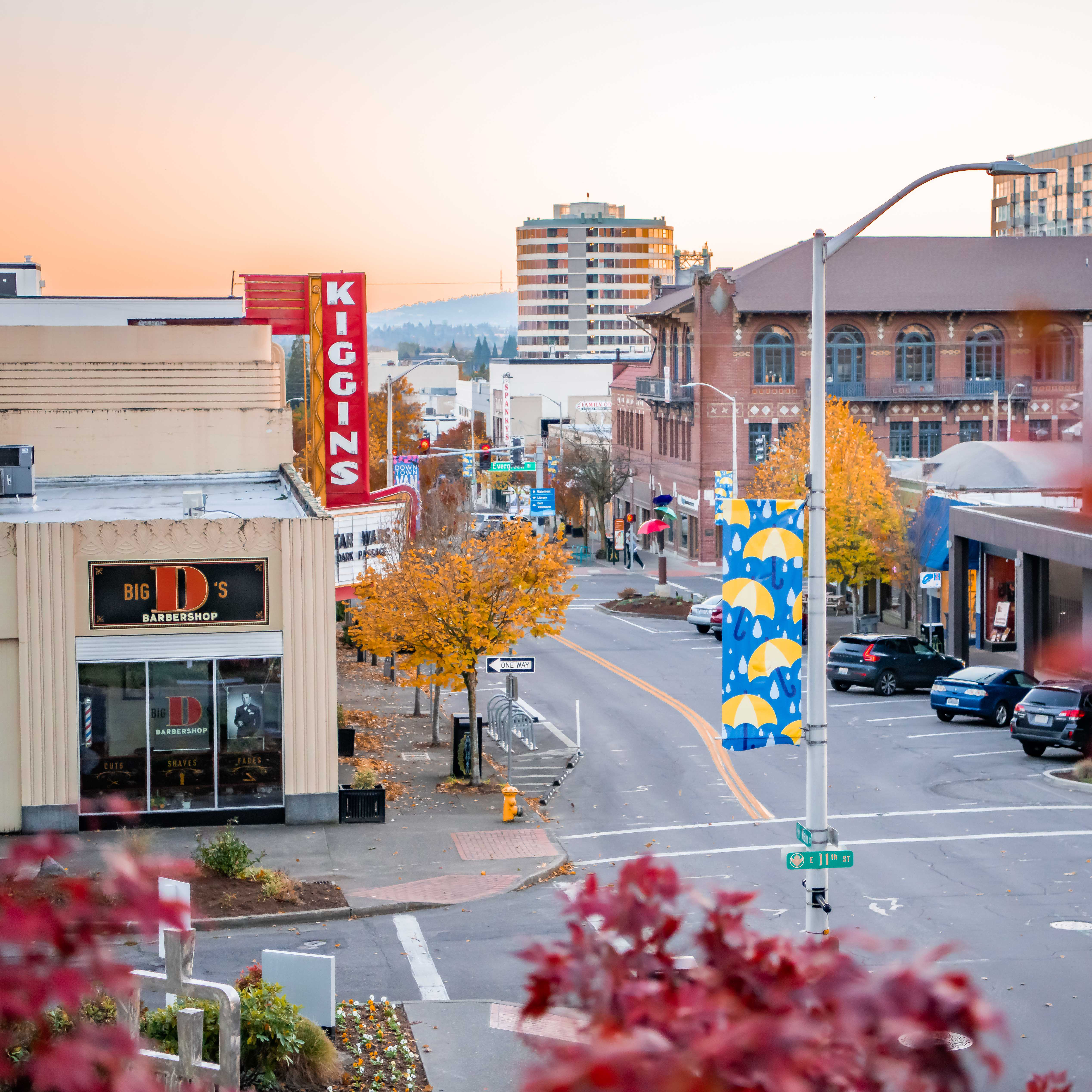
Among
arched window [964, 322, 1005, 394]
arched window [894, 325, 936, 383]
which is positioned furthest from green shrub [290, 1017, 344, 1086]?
arched window [964, 322, 1005, 394]

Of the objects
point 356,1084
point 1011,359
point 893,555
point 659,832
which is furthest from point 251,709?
point 1011,359

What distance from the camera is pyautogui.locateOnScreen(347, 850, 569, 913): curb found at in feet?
56.3

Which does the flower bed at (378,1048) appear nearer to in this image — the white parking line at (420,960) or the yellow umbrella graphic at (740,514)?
the white parking line at (420,960)

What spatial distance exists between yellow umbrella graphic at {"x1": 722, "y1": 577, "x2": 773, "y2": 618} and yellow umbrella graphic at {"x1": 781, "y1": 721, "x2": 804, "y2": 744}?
1.03 meters

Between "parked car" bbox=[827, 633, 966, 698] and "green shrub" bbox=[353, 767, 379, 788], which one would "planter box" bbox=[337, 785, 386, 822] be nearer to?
"green shrub" bbox=[353, 767, 379, 788]

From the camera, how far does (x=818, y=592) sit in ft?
41.9

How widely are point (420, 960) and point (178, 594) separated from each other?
7630 millimetres

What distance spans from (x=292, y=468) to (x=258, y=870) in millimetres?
13554

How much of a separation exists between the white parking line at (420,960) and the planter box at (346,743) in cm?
941

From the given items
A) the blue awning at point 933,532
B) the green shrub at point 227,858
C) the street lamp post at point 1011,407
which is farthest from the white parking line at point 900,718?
the street lamp post at point 1011,407

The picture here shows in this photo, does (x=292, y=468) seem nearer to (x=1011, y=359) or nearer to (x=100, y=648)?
(x=100, y=648)

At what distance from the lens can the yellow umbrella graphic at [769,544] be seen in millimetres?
13094

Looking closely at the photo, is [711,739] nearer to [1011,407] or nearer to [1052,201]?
[1011,407]

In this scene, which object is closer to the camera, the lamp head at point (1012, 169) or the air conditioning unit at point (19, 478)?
the lamp head at point (1012, 169)
